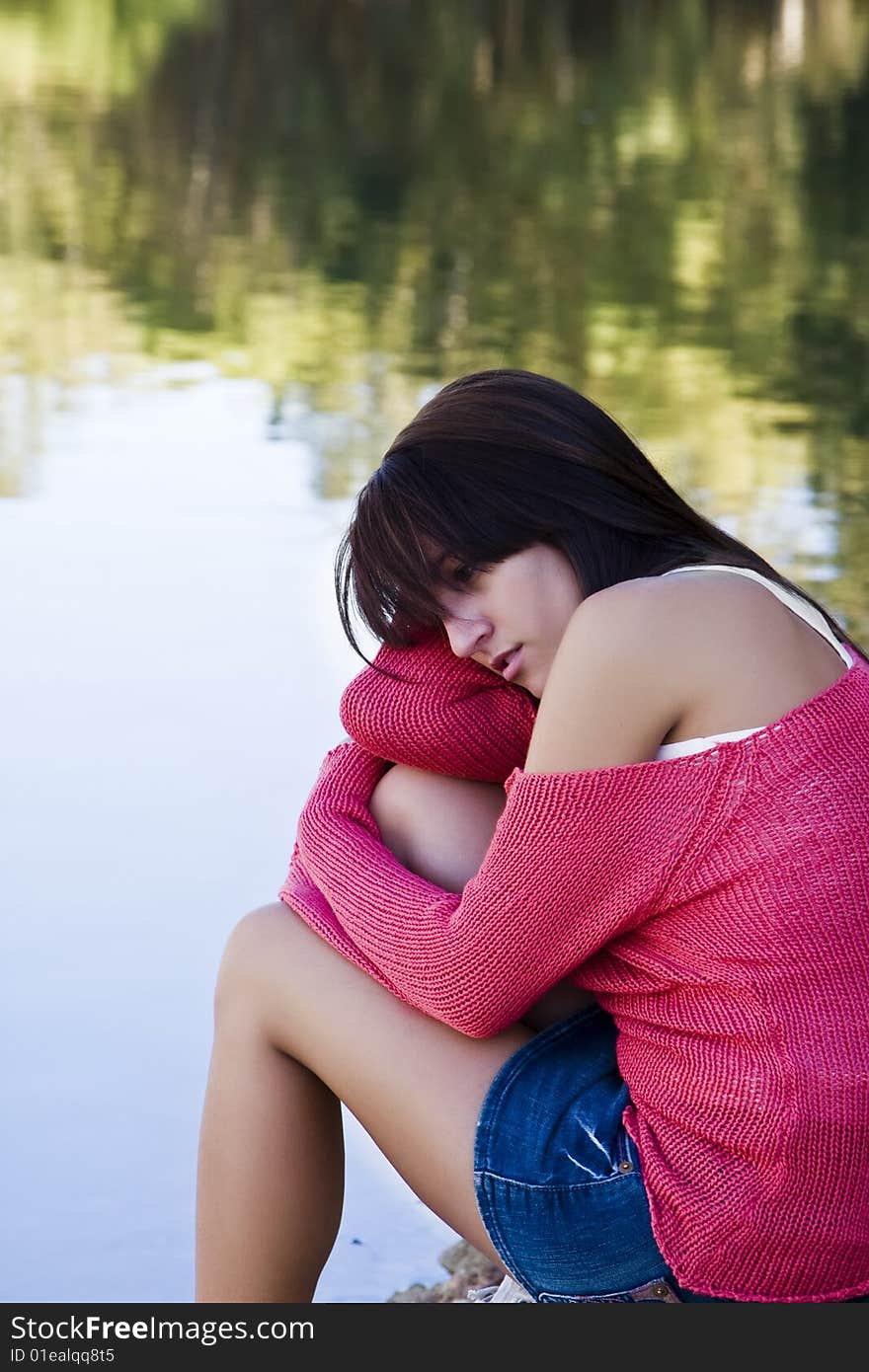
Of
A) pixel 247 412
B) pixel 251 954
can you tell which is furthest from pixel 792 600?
pixel 247 412

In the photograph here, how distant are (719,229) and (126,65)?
299 inches

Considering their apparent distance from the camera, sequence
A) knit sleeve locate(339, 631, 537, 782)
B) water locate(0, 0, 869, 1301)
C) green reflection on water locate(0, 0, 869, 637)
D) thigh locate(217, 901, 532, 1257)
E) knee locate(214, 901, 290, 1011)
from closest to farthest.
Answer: thigh locate(217, 901, 532, 1257) → knee locate(214, 901, 290, 1011) → knit sleeve locate(339, 631, 537, 782) → water locate(0, 0, 869, 1301) → green reflection on water locate(0, 0, 869, 637)

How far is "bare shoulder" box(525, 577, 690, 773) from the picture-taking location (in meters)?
1.33

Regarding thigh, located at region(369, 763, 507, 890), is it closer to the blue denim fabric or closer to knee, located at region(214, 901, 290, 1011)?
knee, located at region(214, 901, 290, 1011)

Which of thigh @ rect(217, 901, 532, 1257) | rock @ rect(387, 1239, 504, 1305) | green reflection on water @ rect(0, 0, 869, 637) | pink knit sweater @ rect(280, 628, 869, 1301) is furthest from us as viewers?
green reflection on water @ rect(0, 0, 869, 637)

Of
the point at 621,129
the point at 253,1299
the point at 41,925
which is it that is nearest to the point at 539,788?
the point at 253,1299

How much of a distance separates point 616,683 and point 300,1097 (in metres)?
0.46

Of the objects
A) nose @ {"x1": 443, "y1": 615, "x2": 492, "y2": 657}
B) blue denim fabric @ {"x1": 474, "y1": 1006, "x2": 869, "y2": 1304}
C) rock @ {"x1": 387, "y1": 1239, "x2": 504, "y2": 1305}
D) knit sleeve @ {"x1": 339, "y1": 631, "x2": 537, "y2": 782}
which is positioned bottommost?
rock @ {"x1": 387, "y1": 1239, "x2": 504, "y2": 1305}

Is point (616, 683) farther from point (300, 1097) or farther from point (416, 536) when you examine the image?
point (300, 1097)

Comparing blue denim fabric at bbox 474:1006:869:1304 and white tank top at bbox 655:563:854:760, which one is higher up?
white tank top at bbox 655:563:854:760

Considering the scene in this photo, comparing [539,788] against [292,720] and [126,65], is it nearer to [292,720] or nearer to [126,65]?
[292,720]

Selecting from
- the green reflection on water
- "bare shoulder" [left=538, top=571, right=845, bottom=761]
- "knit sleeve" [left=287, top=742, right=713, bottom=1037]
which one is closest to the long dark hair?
"bare shoulder" [left=538, top=571, right=845, bottom=761]

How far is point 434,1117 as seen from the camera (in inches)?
56.6

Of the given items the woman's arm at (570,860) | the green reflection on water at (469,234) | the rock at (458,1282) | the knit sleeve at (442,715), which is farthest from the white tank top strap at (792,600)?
the green reflection on water at (469,234)
